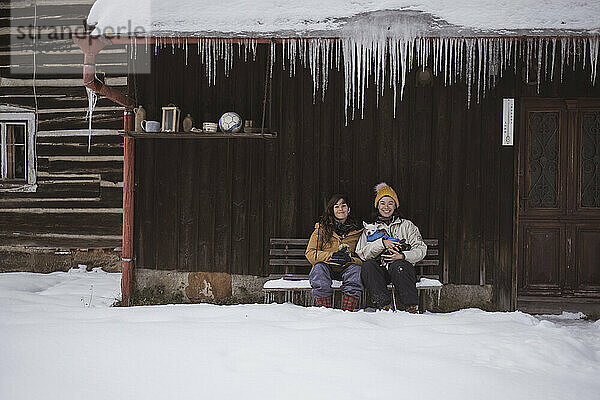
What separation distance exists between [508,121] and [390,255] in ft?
6.00

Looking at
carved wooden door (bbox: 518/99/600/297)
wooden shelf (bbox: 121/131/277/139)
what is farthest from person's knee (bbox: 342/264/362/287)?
carved wooden door (bbox: 518/99/600/297)

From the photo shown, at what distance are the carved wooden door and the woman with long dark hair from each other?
201 centimetres

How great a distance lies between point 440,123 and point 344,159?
3.39 ft

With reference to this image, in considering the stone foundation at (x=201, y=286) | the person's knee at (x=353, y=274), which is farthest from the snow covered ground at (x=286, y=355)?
the stone foundation at (x=201, y=286)

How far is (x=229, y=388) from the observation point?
3.30 metres

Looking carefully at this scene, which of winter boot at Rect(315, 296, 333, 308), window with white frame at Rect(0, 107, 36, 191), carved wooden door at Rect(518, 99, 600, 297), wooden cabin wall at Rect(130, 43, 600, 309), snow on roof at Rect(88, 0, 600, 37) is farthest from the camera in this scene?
window with white frame at Rect(0, 107, 36, 191)

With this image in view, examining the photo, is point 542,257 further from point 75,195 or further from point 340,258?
point 75,195

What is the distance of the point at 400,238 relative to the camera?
5.41 m

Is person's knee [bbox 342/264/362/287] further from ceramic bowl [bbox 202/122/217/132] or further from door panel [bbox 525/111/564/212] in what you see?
door panel [bbox 525/111/564/212]

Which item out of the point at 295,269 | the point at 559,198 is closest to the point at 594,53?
the point at 559,198

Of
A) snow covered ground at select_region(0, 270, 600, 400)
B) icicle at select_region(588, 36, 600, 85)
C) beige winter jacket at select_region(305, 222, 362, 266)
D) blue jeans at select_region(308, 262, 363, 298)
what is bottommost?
snow covered ground at select_region(0, 270, 600, 400)

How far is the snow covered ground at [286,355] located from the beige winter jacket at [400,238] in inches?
23.5

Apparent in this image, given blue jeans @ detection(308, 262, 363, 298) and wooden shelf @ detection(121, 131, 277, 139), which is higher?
wooden shelf @ detection(121, 131, 277, 139)

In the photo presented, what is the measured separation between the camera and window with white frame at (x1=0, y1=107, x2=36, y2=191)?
8469 mm
